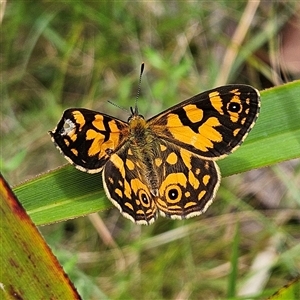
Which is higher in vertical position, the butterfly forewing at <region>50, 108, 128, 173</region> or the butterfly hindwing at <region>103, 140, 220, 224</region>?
the butterfly forewing at <region>50, 108, 128, 173</region>

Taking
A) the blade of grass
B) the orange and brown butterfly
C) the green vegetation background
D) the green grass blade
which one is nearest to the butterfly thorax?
the orange and brown butterfly

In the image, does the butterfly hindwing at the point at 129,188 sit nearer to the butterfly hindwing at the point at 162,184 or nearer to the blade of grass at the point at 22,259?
the butterfly hindwing at the point at 162,184

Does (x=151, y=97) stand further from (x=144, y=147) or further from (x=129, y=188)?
(x=129, y=188)

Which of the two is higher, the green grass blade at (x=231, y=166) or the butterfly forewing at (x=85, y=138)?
the butterfly forewing at (x=85, y=138)

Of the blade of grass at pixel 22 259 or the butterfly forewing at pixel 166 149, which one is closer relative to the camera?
the blade of grass at pixel 22 259

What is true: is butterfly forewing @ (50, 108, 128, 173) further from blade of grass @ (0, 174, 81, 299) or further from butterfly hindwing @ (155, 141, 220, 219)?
blade of grass @ (0, 174, 81, 299)

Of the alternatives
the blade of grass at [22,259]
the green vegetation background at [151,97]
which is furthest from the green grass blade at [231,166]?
the green vegetation background at [151,97]

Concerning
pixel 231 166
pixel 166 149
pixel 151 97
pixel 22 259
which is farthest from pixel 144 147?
pixel 151 97

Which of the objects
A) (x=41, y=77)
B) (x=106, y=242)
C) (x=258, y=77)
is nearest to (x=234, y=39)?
(x=258, y=77)
